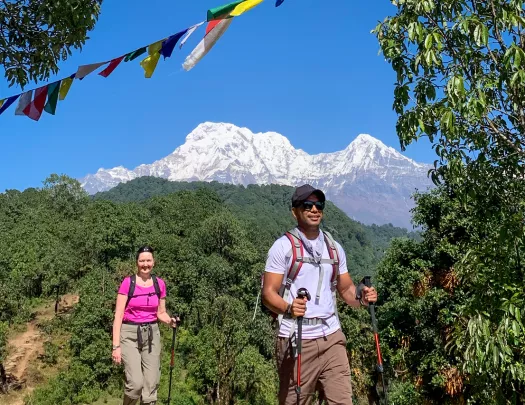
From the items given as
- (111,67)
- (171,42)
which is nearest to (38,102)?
(111,67)

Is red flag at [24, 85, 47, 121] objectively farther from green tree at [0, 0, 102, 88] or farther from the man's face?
the man's face

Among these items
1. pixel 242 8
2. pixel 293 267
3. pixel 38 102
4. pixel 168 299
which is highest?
pixel 242 8

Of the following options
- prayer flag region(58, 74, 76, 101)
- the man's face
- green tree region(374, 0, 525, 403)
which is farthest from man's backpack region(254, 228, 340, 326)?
prayer flag region(58, 74, 76, 101)

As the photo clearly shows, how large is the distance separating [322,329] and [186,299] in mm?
42251

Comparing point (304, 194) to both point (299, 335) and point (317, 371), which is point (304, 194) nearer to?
point (299, 335)

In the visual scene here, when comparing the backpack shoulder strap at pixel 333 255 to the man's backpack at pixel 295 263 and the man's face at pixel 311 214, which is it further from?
the man's face at pixel 311 214

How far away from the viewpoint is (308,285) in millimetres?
3818

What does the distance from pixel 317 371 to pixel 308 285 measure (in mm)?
728

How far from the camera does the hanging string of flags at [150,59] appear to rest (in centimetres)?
517

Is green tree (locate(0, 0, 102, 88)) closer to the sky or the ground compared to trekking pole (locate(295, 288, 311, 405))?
closer to the sky

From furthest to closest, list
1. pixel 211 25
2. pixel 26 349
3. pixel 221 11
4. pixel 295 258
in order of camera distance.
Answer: pixel 26 349
pixel 211 25
pixel 221 11
pixel 295 258

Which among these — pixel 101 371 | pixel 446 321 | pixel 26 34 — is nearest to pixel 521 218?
pixel 26 34

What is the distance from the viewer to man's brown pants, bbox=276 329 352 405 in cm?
379

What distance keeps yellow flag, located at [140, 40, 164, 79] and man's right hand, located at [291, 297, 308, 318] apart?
3.86 metres
